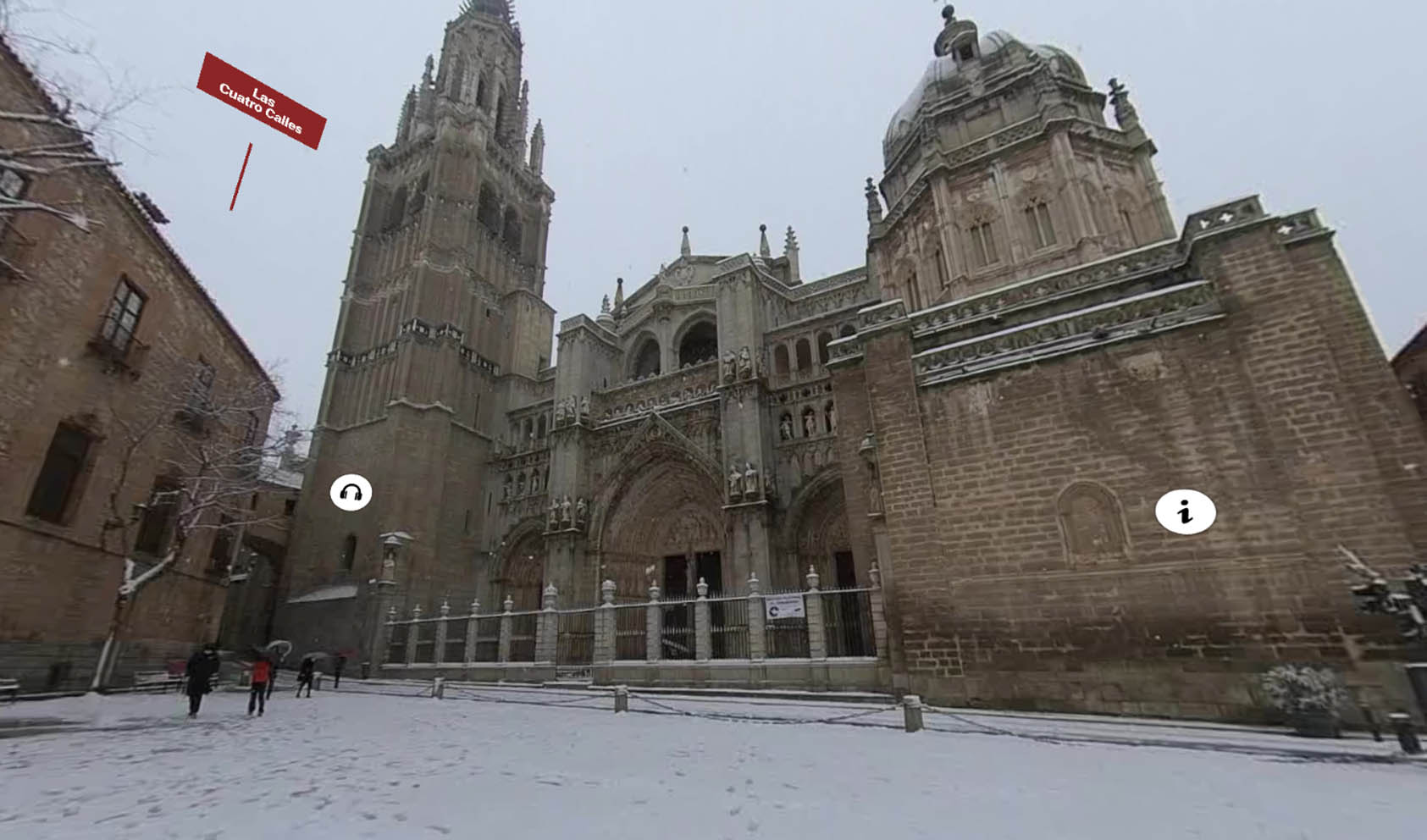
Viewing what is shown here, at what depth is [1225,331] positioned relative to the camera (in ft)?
29.3

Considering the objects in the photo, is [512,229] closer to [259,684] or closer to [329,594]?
[329,594]

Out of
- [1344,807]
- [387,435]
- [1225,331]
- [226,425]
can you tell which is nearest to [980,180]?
[1225,331]

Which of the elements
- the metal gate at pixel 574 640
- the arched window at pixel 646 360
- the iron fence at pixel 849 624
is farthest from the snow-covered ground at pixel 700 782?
the arched window at pixel 646 360

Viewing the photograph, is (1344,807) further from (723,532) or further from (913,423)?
(723,532)

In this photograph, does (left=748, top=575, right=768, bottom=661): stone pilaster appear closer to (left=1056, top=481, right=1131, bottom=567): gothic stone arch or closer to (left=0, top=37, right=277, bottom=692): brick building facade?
(left=1056, top=481, right=1131, bottom=567): gothic stone arch

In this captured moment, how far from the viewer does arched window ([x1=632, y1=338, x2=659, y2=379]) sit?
2692 cm

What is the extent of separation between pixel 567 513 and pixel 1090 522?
55.5ft

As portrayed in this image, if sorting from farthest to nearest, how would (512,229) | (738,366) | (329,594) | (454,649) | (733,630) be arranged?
(512,229) < (329,594) < (738,366) < (454,649) < (733,630)

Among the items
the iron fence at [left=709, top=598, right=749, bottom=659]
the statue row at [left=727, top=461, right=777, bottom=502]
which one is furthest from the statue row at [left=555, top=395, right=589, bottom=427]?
the iron fence at [left=709, top=598, right=749, bottom=659]

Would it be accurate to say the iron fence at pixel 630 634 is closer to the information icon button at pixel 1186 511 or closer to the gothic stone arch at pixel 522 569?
the gothic stone arch at pixel 522 569

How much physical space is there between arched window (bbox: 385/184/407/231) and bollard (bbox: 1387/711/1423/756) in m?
36.4

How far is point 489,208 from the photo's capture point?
32.1 meters

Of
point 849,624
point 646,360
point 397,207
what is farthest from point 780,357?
point 397,207

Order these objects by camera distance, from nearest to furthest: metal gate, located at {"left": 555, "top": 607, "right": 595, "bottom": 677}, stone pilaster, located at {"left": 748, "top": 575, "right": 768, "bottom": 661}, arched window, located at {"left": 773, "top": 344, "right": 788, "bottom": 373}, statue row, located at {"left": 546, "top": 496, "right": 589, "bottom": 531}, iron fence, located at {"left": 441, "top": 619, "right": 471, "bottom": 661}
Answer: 1. stone pilaster, located at {"left": 748, "top": 575, "right": 768, "bottom": 661}
2. metal gate, located at {"left": 555, "top": 607, "right": 595, "bottom": 677}
3. iron fence, located at {"left": 441, "top": 619, "right": 471, "bottom": 661}
4. statue row, located at {"left": 546, "top": 496, "right": 589, "bottom": 531}
5. arched window, located at {"left": 773, "top": 344, "right": 788, "bottom": 373}
